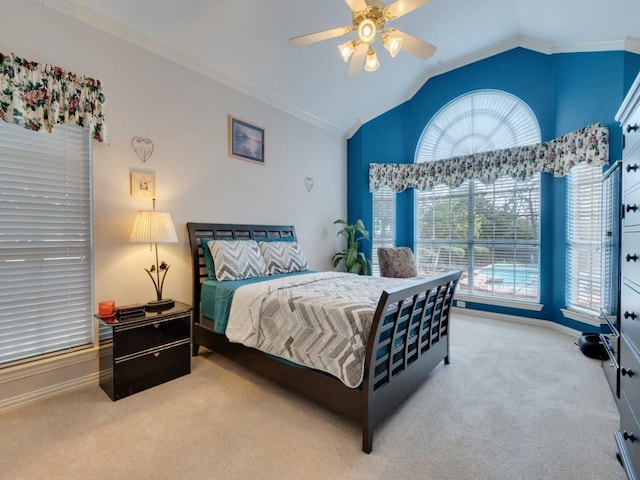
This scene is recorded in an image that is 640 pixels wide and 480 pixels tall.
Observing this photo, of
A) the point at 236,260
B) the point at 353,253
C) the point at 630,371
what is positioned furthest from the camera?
the point at 353,253

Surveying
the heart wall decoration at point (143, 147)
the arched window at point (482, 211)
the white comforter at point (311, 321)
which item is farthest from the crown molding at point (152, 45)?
the arched window at point (482, 211)

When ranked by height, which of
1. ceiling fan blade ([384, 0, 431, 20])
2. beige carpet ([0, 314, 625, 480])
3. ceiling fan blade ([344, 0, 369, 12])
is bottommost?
beige carpet ([0, 314, 625, 480])

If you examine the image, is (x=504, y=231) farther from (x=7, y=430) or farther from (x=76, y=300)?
(x=7, y=430)

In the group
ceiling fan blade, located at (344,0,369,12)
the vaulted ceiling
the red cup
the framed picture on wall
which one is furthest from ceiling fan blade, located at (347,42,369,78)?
the red cup

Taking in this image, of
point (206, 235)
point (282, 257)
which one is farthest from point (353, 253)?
point (206, 235)

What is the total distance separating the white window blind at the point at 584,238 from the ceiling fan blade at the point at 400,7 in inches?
121

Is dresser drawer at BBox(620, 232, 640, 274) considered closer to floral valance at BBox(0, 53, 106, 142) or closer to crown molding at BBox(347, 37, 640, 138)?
crown molding at BBox(347, 37, 640, 138)

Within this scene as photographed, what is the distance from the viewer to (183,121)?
319 centimetres

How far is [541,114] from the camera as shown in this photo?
4219 millimetres

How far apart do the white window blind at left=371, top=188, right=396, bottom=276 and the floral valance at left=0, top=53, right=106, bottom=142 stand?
13.4 feet

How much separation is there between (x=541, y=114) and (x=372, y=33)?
3.41 metres

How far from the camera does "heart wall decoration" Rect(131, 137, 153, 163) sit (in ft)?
9.30

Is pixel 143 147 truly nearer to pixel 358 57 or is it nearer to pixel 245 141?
pixel 245 141

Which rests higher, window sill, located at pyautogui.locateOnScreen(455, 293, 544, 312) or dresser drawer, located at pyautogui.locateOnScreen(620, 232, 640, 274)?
dresser drawer, located at pyautogui.locateOnScreen(620, 232, 640, 274)
